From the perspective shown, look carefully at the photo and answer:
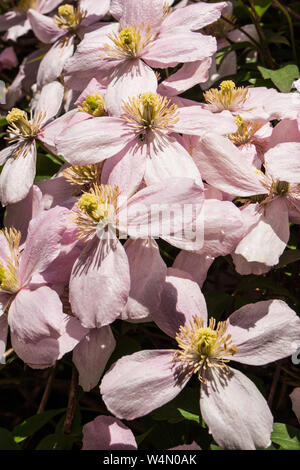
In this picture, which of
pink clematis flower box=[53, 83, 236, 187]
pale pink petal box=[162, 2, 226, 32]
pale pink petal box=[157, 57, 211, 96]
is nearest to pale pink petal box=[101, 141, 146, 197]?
pink clematis flower box=[53, 83, 236, 187]

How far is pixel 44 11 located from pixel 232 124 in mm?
559

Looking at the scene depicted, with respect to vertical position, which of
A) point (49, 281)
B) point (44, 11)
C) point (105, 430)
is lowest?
point (105, 430)

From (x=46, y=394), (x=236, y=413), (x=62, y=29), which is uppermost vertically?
(x=62, y=29)

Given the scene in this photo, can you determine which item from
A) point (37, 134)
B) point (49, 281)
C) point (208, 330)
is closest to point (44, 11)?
point (37, 134)

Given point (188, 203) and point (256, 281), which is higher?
point (188, 203)

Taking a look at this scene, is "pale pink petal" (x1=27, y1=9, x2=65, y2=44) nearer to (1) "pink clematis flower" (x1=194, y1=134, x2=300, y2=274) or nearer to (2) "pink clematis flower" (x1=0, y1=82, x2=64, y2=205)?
(2) "pink clematis flower" (x1=0, y1=82, x2=64, y2=205)

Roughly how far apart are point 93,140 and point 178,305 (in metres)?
0.21

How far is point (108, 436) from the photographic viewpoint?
1.95 feet

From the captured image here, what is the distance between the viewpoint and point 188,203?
0.54m

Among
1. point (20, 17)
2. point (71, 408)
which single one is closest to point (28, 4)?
point (20, 17)

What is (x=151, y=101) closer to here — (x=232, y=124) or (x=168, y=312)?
(x=232, y=124)

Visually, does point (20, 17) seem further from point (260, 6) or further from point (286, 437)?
point (286, 437)

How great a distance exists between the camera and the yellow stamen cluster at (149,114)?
617mm

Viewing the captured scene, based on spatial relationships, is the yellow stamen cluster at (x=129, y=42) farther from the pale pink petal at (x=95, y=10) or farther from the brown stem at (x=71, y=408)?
the brown stem at (x=71, y=408)
